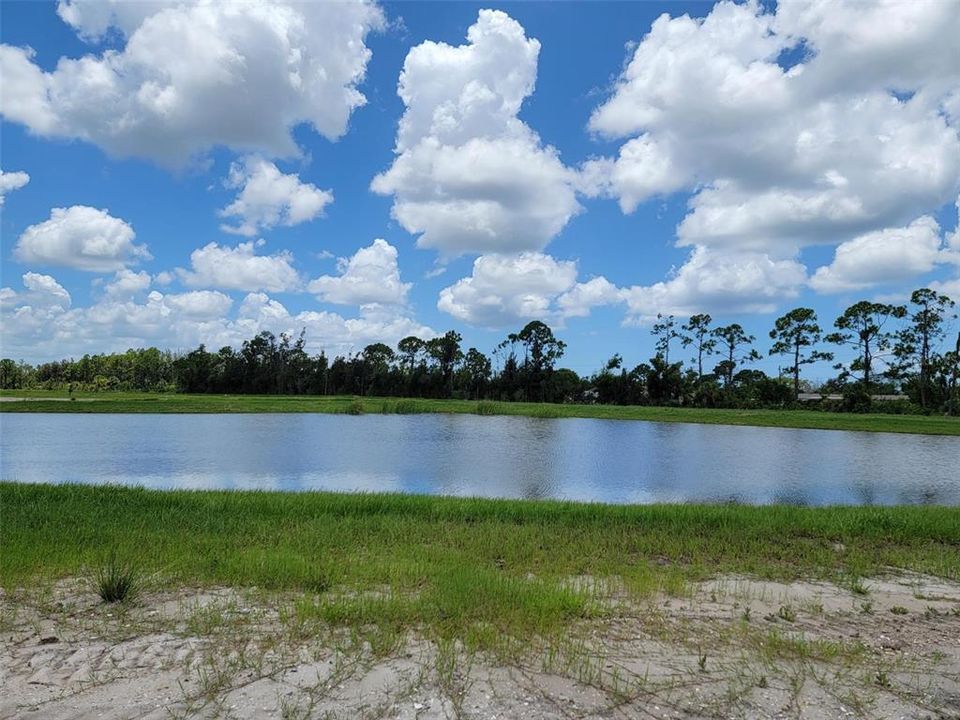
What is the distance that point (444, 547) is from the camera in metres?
9.45

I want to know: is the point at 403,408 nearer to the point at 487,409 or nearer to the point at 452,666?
the point at 487,409

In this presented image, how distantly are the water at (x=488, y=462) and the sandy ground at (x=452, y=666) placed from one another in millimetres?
11025

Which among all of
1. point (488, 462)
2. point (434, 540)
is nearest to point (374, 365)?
point (488, 462)

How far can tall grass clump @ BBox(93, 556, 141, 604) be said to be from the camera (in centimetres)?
652

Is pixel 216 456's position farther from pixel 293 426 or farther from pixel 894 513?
pixel 894 513

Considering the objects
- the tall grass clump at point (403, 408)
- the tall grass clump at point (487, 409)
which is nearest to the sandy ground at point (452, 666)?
the tall grass clump at point (403, 408)

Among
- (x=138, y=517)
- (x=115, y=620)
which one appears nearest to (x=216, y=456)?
(x=138, y=517)

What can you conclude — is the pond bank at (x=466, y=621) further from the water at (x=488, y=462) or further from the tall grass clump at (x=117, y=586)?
the water at (x=488, y=462)

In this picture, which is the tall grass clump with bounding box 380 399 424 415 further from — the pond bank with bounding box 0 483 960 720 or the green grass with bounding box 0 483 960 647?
the pond bank with bounding box 0 483 960 720

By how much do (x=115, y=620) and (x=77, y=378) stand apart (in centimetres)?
13025

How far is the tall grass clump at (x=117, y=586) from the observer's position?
21.4 feet

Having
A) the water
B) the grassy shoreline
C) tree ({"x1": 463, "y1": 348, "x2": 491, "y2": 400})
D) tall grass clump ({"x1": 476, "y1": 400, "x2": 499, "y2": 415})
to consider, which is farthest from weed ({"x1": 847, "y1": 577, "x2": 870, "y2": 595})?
tree ({"x1": 463, "y1": 348, "x2": 491, "y2": 400})

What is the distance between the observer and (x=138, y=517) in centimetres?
1101

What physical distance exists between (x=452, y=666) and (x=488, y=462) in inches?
776
